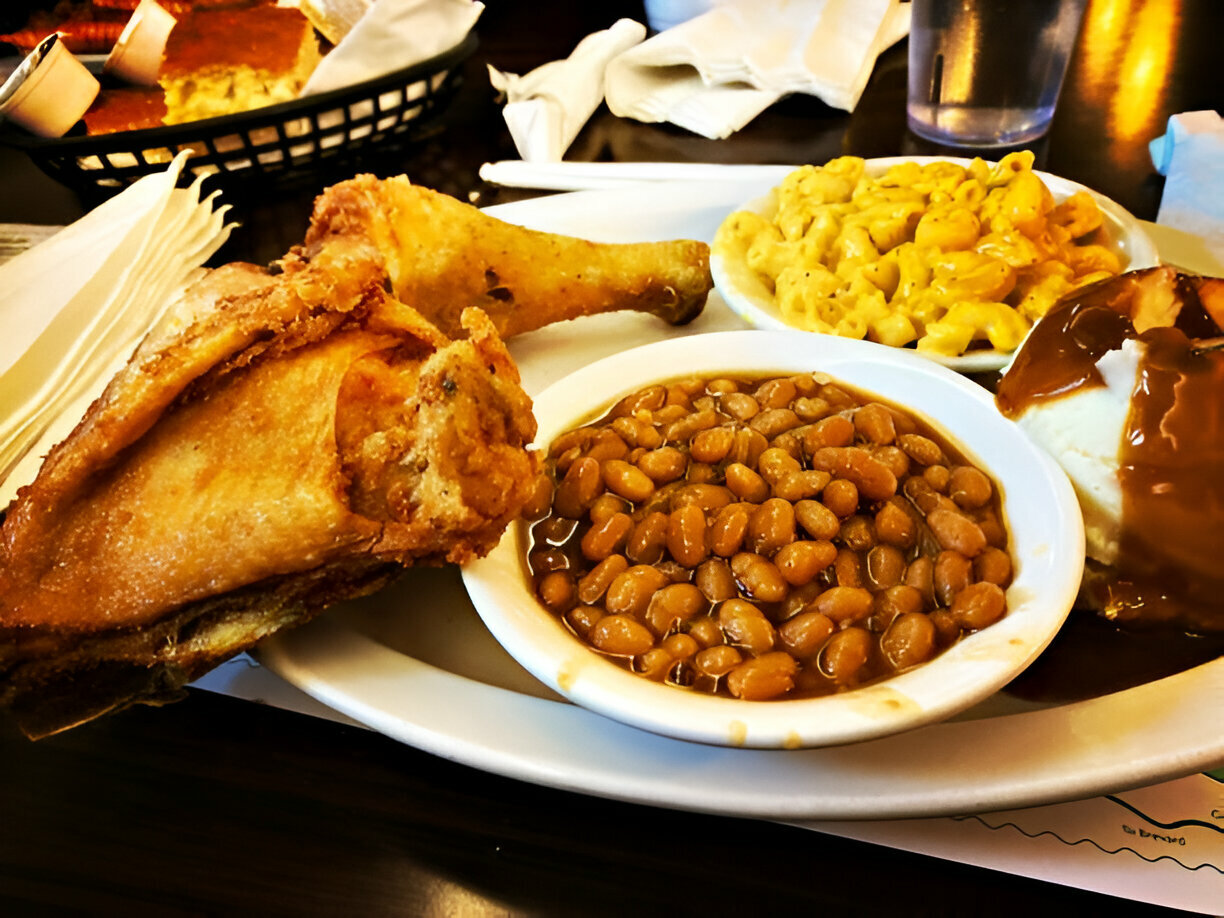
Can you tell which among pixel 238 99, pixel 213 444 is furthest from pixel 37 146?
pixel 213 444

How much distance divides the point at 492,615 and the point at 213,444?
1.57ft

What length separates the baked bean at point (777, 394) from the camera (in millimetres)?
1728

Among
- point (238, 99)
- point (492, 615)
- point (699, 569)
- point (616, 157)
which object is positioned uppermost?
point (238, 99)

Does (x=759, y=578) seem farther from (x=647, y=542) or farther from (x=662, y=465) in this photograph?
(x=662, y=465)

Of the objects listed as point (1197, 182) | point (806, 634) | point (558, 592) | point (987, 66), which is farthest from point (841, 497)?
point (987, 66)

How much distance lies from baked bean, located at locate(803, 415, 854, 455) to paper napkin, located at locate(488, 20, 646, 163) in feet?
5.70

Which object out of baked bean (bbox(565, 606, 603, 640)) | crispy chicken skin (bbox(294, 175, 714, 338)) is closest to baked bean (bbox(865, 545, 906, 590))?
baked bean (bbox(565, 606, 603, 640))

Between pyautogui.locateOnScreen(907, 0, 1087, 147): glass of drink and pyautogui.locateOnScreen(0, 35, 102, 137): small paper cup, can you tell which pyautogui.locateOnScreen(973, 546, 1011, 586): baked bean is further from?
pyautogui.locateOnScreen(0, 35, 102, 137): small paper cup

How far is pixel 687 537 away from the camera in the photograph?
1462 mm

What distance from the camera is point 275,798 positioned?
127cm

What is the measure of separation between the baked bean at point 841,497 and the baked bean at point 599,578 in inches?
14.9

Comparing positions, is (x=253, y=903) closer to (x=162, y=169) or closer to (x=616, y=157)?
(x=162, y=169)

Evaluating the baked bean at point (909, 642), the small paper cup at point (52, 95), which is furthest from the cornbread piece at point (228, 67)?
the baked bean at point (909, 642)

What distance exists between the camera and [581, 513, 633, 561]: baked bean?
1481 mm
